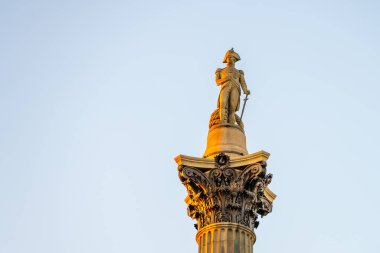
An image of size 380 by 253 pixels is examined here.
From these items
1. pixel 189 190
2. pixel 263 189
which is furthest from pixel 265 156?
pixel 189 190

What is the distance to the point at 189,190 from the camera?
30.5m

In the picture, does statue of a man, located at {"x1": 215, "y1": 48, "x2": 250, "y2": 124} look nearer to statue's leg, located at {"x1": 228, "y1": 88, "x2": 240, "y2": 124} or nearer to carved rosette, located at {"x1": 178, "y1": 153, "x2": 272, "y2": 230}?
statue's leg, located at {"x1": 228, "y1": 88, "x2": 240, "y2": 124}

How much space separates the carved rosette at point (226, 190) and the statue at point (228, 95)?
317 centimetres

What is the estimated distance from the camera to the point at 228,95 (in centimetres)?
3319

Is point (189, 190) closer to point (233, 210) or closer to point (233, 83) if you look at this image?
point (233, 210)

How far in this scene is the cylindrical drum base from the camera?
28688 millimetres

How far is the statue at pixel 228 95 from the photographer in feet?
108

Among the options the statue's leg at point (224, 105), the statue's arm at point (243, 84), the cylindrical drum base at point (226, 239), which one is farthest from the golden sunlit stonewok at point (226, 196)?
the statue's arm at point (243, 84)

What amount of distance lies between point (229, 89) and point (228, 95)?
279 mm

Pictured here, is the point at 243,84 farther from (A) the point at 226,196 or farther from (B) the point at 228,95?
(A) the point at 226,196

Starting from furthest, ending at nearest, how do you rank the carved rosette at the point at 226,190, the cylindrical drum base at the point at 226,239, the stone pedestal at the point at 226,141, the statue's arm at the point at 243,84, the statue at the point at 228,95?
the statue's arm at the point at 243,84 → the statue at the point at 228,95 → the stone pedestal at the point at 226,141 → the carved rosette at the point at 226,190 → the cylindrical drum base at the point at 226,239

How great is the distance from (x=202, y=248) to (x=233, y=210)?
183 centimetres

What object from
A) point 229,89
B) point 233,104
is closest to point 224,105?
point 233,104

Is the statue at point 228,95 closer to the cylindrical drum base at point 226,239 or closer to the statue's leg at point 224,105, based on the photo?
the statue's leg at point 224,105
